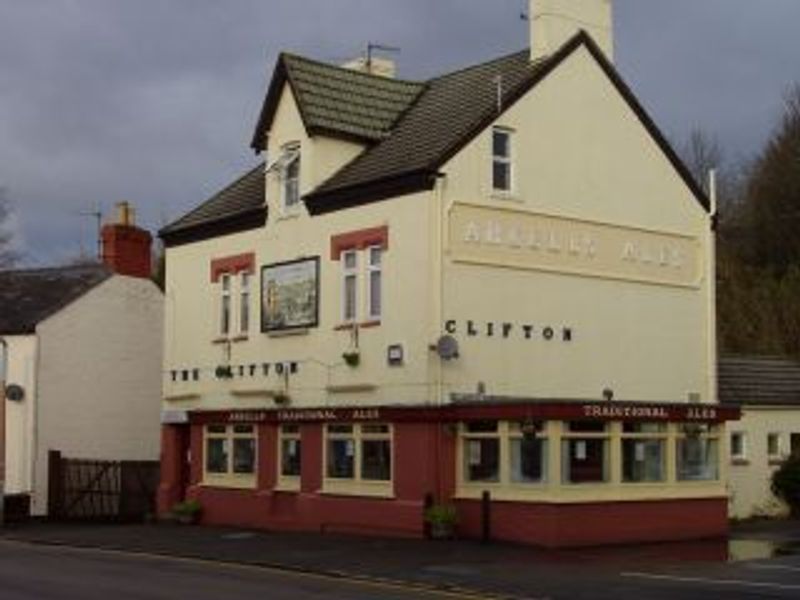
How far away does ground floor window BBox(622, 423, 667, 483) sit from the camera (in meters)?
28.7

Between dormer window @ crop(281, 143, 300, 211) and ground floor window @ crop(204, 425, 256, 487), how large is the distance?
535 cm

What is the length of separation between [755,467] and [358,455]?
1015cm

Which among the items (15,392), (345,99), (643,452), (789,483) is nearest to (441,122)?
(345,99)

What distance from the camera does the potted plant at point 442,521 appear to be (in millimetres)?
28219

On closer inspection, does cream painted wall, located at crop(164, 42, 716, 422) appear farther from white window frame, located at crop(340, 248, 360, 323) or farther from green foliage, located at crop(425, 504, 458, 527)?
green foliage, located at crop(425, 504, 458, 527)

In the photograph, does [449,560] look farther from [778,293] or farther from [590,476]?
[778,293]

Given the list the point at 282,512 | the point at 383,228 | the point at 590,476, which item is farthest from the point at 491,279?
the point at 282,512

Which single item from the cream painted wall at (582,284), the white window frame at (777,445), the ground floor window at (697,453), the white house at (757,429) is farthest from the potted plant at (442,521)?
the white window frame at (777,445)

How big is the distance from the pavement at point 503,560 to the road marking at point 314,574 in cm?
4

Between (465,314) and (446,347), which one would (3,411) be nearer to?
(465,314)

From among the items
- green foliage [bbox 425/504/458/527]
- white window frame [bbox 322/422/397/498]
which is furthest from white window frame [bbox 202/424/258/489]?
green foliage [bbox 425/504/458/527]

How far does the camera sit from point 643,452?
29.2 metres

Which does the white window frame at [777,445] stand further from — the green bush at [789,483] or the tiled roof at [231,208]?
the tiled roof at [231,208]

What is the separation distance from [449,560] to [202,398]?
13.3m
